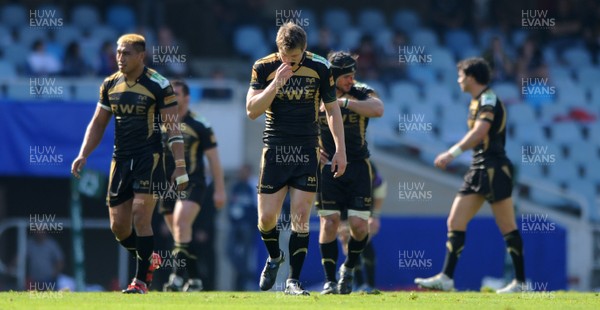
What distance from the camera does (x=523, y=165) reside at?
23.3m

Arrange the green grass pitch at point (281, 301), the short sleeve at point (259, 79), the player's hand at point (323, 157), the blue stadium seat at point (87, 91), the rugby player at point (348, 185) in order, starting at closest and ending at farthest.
Result: 1. the green grass pitch at point (281, 301)
2. the short sleeve at point (259, 79)
3. the rugby player at point (348, 185)
4. the player's hand at point (323, 157)
5. the blue stadium seat at point (87, 91)

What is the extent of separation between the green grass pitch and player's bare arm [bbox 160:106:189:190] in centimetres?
109

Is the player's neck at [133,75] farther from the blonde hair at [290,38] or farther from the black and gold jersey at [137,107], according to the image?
the blonde hair at [290,38]

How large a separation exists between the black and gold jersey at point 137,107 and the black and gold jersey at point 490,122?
143 inches

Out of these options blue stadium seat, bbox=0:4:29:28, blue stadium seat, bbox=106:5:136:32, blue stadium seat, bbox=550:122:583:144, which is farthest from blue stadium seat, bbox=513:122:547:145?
blue stadium seat, bbox=0:4:29:28

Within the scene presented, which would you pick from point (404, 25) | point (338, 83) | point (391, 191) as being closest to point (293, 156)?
point (338, 83)

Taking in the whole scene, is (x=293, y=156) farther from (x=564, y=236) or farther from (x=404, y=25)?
(x=404, y=25)

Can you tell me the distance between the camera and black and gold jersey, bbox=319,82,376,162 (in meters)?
12.9

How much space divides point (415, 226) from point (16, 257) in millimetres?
6667

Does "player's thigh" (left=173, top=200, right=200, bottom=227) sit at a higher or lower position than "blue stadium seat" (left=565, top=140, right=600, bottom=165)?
lower

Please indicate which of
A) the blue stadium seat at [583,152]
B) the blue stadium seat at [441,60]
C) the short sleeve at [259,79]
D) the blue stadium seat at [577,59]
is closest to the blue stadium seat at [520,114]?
the blue stadium seat at [583,152]

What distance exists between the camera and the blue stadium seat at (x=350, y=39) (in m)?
25.2

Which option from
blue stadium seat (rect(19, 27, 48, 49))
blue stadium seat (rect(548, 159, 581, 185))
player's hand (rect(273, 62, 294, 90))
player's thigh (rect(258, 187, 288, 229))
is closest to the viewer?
player's hand (rect(273, 62, 294, 90))

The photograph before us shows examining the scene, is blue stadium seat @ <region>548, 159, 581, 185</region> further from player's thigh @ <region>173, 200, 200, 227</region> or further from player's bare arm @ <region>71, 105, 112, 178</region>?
player's bare arm @ <region>71, 105, 112, 178</region>
